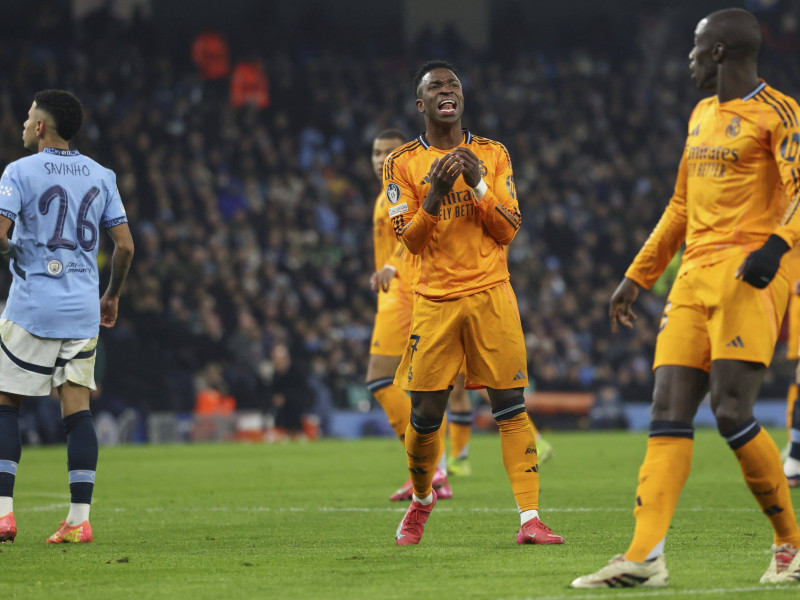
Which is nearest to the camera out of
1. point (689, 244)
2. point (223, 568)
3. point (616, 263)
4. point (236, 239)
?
point (689, 244)

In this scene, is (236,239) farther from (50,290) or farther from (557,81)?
(50,290)

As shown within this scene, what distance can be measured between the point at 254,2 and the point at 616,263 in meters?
11.0

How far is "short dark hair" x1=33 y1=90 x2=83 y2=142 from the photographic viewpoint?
633cm

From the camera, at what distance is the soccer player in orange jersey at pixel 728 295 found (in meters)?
4.30

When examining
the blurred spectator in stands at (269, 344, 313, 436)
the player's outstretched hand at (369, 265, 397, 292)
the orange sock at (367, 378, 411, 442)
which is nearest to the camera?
the player's outstretched hand at (369, 265, 397, 292)

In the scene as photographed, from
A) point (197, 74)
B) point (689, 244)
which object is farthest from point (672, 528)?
point (197, 74)

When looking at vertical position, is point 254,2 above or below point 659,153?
above

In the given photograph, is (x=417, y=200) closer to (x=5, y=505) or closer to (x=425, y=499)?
(x=425, y=499)

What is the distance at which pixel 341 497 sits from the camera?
28.5 feet

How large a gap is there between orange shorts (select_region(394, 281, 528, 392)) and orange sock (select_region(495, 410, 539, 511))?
0.65 ft

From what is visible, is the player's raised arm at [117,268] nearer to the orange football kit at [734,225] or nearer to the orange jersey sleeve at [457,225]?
the orange jersey sleeve at [457,225]

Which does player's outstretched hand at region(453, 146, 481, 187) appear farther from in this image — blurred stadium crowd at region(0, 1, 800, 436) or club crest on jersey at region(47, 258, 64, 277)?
blurred stadium crowd at region(0, 1, 800, 436)

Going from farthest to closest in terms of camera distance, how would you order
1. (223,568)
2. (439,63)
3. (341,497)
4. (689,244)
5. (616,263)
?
(616,263)
(341,497)
(439,63)
(223,568)
(689,244)

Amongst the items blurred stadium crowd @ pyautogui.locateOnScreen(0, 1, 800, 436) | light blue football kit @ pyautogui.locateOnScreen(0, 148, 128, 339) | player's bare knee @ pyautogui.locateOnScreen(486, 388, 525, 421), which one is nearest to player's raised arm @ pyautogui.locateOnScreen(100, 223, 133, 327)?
light blue football kit @ pyautogui.locateOnScreen(0, 148, 128, 339)
